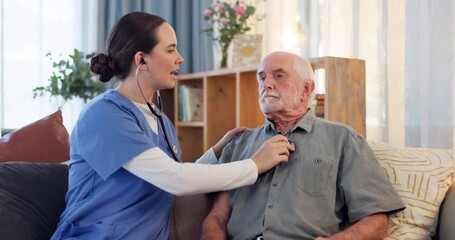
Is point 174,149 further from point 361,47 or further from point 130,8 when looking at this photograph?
point 130,8

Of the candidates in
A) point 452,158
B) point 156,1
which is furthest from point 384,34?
point 156,1

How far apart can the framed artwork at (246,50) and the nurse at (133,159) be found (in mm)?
1432

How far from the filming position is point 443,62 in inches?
97.8

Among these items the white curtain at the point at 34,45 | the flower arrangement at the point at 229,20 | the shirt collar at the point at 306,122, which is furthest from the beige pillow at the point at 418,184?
the white curtain at the point at 34,45

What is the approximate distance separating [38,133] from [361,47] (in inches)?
66.0

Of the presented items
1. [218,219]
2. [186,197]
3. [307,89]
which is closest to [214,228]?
[218,219]

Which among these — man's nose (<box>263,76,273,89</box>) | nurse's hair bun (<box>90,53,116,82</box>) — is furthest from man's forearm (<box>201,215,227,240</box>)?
nurse's hair bun (<box>90,53,116,82</box>)

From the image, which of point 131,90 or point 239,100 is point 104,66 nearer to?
point 131,90

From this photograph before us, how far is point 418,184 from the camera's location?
1.58 m

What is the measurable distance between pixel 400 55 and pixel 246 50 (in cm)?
89

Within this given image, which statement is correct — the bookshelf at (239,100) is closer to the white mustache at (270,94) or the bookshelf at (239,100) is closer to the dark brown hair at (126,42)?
the white mustache at (270,94)

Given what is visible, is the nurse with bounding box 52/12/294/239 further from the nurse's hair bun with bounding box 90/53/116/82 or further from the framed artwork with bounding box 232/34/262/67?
the framed artwork with bounding box 232/34/262/67

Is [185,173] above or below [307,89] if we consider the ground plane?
below

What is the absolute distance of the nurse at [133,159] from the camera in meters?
1.47
